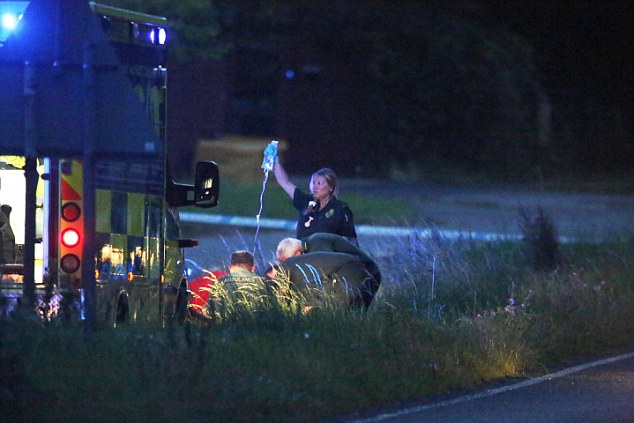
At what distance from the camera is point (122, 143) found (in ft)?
22.4

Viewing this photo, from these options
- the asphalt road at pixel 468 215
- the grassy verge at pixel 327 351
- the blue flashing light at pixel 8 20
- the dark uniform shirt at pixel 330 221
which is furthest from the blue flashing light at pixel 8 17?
the asphalt road at pixel 468 215

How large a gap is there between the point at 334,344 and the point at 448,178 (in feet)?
88.4

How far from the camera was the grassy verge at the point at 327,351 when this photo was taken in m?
6.66

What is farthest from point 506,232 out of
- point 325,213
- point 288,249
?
point 288,249

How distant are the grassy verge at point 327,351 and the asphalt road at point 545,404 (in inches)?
10.3

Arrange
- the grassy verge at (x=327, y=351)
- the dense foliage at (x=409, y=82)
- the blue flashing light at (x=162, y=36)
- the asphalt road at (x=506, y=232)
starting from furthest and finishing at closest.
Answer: the dense foliage at (x=409, y=82) < the blue flashing light at (x=162, y=36) < the asphalt road at (x=506, y=232) < the grassy verge at (x=327, y=351)

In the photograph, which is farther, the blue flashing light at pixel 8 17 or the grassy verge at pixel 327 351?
the blue flashing light at pixel 8 17

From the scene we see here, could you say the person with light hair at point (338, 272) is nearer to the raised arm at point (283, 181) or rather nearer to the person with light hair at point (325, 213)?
the person with light hair at point (325, 213)

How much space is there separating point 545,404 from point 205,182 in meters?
3.37

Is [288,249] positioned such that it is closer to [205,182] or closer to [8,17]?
[205,182]

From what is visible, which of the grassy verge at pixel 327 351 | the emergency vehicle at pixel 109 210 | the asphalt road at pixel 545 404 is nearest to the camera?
the grassy verge at pixel 327 351

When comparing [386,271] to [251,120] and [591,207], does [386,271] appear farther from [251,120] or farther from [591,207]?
[251,120]

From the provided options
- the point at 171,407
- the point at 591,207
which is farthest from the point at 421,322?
the point at 591,207

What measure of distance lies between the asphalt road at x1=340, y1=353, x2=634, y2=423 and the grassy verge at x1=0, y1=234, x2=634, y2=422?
261 mm
